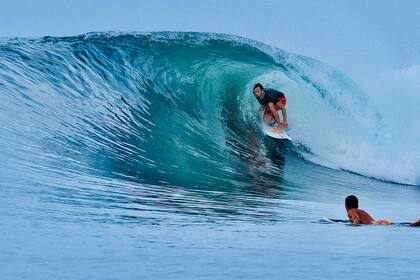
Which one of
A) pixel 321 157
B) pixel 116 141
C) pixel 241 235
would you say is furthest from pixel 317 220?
pixel 321 157

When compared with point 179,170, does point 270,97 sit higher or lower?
higher

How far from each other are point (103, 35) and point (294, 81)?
388cm

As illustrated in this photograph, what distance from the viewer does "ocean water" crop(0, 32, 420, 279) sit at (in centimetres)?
385

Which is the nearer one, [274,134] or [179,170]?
[179,170]

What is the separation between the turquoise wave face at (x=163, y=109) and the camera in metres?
7.37

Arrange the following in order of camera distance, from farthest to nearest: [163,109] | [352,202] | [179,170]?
[163,109]
[179,170]
[352,202]

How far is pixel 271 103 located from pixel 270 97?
10 centimetres

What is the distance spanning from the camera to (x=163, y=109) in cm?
1055

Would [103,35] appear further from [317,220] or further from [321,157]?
[317,220]

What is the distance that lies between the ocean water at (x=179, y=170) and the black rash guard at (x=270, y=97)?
0.99 feet

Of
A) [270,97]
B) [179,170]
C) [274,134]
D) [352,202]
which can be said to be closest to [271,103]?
[270,97]

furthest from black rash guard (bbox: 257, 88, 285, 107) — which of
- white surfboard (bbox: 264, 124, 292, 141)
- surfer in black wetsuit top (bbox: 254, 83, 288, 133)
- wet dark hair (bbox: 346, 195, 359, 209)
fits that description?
wet dark hair (bbox: 346, 195, 359, 209)

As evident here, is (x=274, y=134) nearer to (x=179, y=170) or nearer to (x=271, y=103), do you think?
(x=271, y=103)

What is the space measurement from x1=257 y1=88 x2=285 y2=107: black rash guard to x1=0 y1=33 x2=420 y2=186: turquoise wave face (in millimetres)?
319
